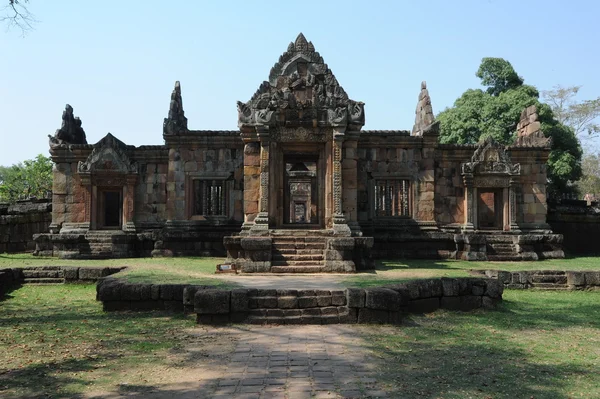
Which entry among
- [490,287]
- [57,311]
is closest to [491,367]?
[490,287]

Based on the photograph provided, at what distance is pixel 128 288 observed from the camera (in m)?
8.23

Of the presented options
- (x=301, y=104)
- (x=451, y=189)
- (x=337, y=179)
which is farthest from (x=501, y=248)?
(x=301, y=104)

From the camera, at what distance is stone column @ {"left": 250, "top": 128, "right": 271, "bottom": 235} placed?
39.7ft

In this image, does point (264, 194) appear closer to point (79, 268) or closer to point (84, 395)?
point (79, 268)

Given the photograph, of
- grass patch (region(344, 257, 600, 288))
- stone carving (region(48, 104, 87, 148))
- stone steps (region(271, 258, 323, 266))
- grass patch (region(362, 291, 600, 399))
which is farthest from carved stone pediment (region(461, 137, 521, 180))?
stone carving (region(48, 104, 87, 148))

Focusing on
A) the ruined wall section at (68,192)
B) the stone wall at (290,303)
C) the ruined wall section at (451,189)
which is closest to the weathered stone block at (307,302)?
the stone wall at (290,303)

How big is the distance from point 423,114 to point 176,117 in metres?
8.30

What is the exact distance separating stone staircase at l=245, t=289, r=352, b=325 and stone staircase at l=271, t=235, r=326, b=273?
335 centimetres

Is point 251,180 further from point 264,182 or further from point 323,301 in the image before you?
point 323,301

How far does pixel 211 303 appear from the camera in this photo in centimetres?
727

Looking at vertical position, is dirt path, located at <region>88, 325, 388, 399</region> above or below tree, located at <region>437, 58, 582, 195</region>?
below

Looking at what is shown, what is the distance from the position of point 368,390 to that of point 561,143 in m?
23.0

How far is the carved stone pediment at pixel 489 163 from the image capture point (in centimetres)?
1630

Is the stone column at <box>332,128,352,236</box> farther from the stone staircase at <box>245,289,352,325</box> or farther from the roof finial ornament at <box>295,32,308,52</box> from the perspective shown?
the stone staircase at <box>245,289,352,325</box>
